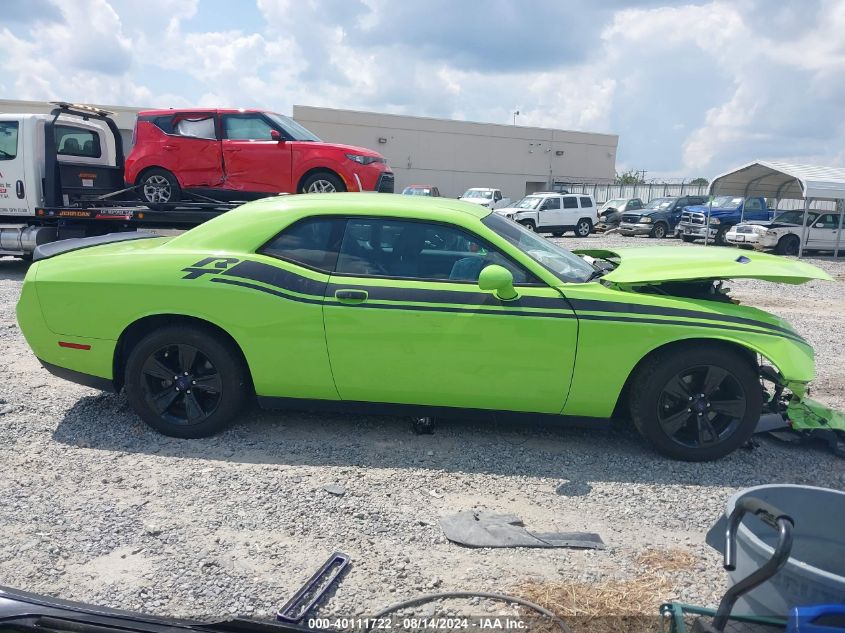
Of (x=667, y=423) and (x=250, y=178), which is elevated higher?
(x=250, y=178)

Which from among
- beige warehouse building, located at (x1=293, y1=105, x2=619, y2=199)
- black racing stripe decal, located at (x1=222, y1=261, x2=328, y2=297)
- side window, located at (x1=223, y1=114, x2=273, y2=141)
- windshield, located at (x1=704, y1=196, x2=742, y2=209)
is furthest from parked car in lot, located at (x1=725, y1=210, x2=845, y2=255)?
beige warehouse building, located at (x1=293, y1=105, x2=619, y2=199)

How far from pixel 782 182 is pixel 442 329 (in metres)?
23.3

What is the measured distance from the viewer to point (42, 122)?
399 inches

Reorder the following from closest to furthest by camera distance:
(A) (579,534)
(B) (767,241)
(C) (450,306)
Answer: (A) (579,534)
(C) (450,306)
(B) (767,241)

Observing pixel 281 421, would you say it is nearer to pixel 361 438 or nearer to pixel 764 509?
pixel 361 438

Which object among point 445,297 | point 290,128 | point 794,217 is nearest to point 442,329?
point 445,297

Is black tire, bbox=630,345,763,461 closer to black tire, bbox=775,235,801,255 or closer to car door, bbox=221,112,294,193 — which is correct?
car door, bbox=221,112,294,193

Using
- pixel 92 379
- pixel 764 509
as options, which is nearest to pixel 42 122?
pixel 92 379

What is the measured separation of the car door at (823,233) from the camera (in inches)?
802

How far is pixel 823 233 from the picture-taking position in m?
20.4

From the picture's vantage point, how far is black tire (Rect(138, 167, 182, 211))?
9914 mm

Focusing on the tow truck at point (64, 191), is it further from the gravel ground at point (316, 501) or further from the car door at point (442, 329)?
the car door at point (442, 329)

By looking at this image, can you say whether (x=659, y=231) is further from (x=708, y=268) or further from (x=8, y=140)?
(x=708, y=268)

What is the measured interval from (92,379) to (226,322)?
1.06m
